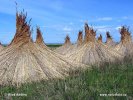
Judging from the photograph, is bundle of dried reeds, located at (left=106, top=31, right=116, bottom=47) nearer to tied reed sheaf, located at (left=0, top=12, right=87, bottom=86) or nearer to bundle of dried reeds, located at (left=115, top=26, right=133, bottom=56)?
bundle of dried reeds, located at (left=115, top=26, right=133, bottom=56)

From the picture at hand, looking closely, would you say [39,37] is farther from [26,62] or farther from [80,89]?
[80,89]

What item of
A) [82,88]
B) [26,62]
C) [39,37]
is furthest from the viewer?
[39,37]

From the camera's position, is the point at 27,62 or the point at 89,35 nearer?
the point at 27,62

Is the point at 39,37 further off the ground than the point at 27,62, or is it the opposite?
the point at 39,37

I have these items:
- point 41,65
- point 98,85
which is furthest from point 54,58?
point 98,85

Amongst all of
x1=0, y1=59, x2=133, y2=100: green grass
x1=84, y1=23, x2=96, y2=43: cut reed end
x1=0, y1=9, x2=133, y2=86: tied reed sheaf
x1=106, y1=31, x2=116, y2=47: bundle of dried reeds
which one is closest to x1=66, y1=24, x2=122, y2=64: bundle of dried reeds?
x1=84, y1=23, x2=96, y2=43: cut reed end

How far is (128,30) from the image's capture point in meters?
24.9

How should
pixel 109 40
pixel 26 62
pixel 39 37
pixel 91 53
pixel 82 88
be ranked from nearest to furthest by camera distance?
pixel 82 88 → pixel 26 62 → pixel 39 37 → pixel 91 53 → pixel 109 40

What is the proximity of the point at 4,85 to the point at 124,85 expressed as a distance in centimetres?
413

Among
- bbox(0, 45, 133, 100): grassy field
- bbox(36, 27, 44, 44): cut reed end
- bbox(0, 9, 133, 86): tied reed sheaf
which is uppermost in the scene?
bbox(36, 27, 44, 44): cut reed end

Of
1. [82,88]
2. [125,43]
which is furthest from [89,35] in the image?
[82,88]

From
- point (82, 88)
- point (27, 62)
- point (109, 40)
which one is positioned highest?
point (109, 40)

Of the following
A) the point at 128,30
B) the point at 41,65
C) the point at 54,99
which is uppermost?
the point at 128,30

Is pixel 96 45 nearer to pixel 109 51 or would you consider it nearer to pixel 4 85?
pixel 109 51
